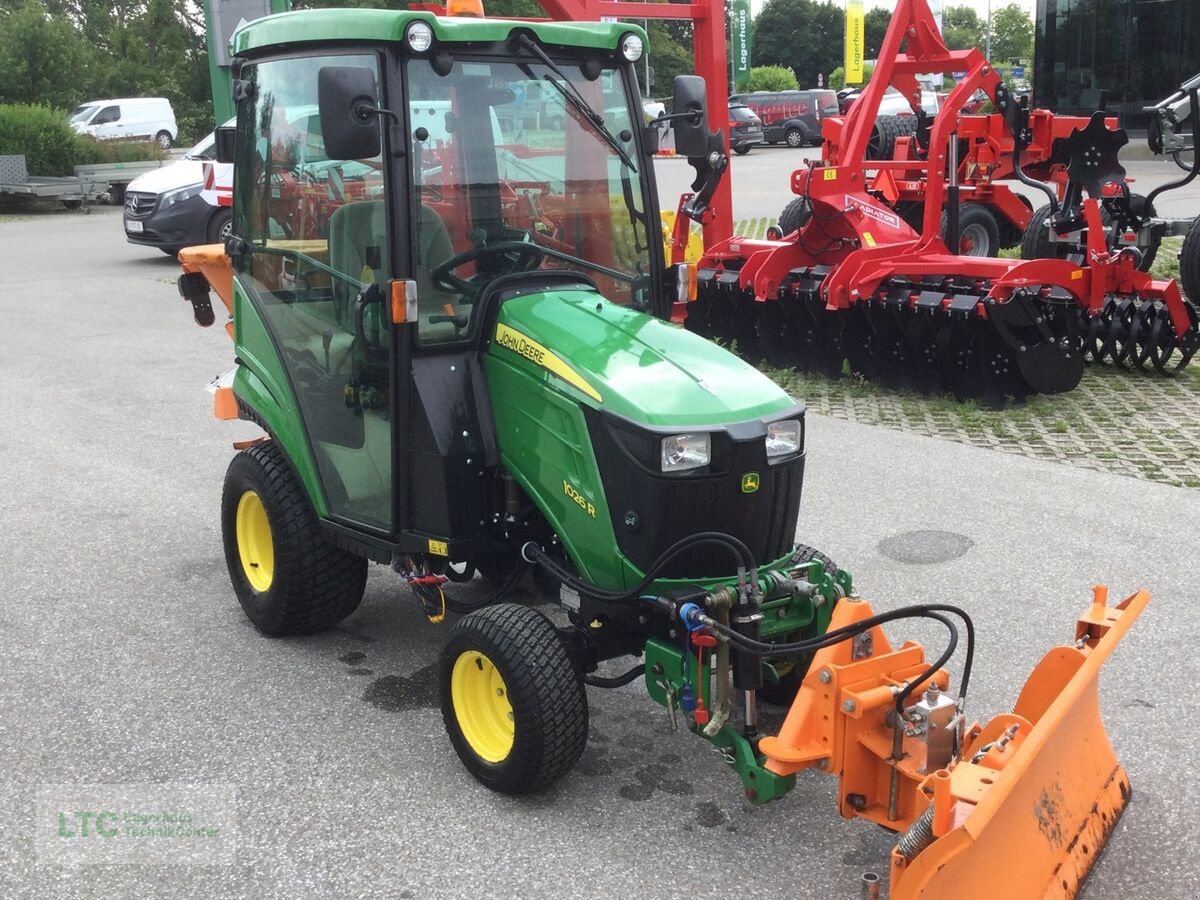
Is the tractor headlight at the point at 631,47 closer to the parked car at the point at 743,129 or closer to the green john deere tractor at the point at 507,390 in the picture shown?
the green john deere tractor at the point at 507,390

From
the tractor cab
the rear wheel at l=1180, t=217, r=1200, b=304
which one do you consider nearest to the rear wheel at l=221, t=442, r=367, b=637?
the tractor cab

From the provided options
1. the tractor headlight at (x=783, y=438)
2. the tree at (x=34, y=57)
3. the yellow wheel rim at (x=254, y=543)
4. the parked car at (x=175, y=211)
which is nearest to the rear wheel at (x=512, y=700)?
the tractor headlight at (x=783, y=438)

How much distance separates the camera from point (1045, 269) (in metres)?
7.73

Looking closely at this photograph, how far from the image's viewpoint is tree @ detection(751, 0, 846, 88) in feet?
243

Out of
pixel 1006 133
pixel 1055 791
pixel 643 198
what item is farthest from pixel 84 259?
pixel 1055 791

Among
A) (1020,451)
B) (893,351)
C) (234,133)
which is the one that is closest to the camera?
(234,133)

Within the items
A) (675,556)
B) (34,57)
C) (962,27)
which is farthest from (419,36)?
(962,27)

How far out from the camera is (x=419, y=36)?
3529 mm

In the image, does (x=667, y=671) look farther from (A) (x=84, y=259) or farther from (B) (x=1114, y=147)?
(A) (x=84, y=259)

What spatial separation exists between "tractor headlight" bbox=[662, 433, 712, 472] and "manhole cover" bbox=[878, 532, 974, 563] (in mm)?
2291

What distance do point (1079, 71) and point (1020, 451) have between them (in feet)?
57.4

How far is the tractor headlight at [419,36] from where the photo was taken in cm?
351

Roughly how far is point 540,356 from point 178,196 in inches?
489

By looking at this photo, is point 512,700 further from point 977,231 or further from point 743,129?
point 743,129
